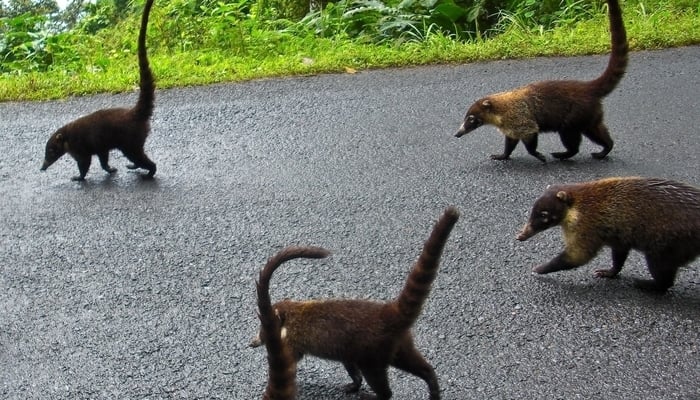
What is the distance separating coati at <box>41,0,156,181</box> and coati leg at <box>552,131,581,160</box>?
2.74m

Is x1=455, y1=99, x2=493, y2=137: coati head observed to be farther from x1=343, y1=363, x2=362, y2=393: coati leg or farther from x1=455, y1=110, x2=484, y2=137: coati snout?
x1=343, y1=363, x2=362, y2=393: coati leg

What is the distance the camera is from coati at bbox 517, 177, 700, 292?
3812 mm

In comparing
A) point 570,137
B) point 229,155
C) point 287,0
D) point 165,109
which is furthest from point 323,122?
point 287,0

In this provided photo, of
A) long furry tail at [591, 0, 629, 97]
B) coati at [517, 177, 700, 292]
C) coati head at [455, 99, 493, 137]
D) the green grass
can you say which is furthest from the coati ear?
the green grass

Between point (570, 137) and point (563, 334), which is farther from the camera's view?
point (570, 137)

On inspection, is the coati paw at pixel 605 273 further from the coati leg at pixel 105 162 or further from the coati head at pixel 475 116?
the coati leg at pixel 105 162

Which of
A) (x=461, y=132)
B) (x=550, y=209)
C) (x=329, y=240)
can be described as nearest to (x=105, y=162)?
(x=329, y=240)

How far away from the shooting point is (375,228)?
493 centimetres

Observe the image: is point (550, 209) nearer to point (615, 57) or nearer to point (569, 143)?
point (569, 143)

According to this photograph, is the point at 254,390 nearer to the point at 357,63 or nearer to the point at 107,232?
the point at 107,232

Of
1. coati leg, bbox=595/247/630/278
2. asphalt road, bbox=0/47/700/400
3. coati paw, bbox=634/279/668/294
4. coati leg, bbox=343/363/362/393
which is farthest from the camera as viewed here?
coati leg, bbox=595/247/630/278

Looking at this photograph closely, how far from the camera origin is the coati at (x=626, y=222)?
150 inches

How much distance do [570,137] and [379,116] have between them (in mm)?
1634

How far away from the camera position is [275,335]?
2.62 meters
